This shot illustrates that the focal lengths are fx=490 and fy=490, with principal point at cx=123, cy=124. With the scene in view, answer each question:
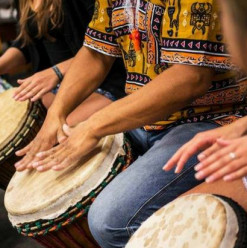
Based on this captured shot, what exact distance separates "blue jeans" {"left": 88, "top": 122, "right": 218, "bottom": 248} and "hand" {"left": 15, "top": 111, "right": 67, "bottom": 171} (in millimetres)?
287

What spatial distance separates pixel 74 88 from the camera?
156cm

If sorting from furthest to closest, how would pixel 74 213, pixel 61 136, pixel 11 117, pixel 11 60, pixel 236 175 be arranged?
1. pixel 11 60
2. pixel 11 117
3. pixel 61 136
4. pixel 74 213
5. pixel 236 175

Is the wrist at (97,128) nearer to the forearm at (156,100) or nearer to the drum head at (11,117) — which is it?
the forearm at (156,100)

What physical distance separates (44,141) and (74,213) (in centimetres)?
29

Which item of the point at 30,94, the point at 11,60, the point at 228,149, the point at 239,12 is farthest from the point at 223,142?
the point at 11,60

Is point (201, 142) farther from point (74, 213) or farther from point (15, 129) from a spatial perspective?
point (15, 129)

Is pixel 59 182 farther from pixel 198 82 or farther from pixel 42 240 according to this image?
pixel 198 82

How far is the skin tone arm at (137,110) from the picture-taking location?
1.15 metres

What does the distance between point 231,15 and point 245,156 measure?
10.5 inches

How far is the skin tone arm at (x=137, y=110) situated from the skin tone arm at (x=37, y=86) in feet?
1.54

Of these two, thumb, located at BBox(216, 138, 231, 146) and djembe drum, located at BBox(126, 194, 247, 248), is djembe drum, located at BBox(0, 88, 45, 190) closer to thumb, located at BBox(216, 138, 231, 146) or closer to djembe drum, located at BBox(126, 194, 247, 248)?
djembe drum, located at BBox(126, 194, 247, 248)

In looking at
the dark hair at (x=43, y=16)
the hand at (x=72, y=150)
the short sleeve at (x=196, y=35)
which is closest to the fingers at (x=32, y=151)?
the hand at (x=72, y=150)

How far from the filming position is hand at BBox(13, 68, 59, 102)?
175 centimetres

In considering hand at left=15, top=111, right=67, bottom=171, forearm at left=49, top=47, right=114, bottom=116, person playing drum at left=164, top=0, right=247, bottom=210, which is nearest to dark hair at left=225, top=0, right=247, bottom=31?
person playing drum at left=164, top=0, right=247, bottom=210
